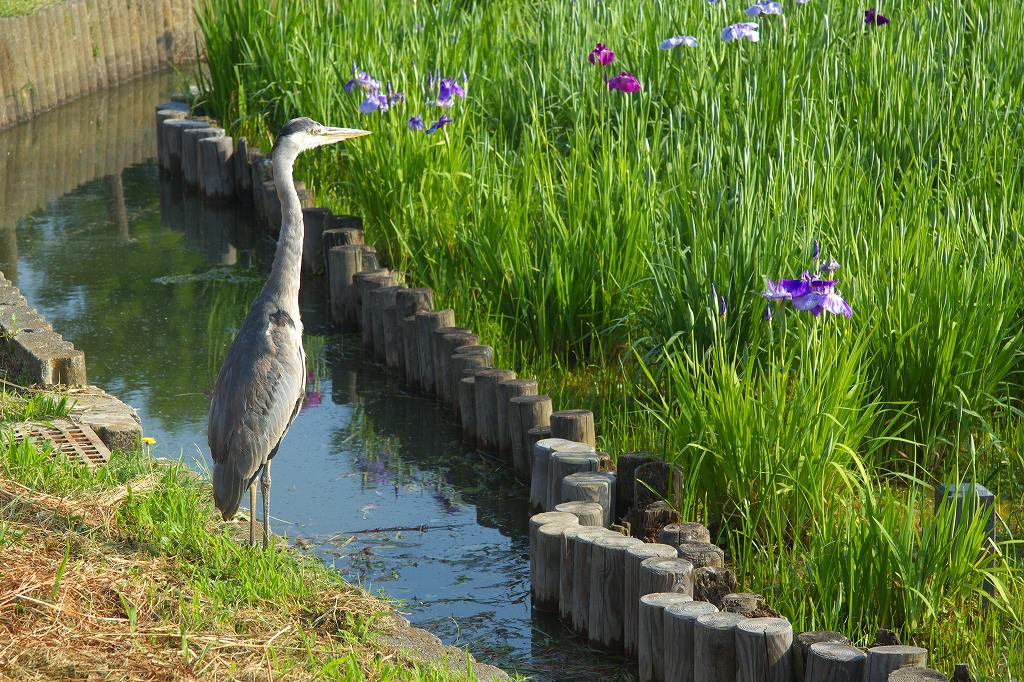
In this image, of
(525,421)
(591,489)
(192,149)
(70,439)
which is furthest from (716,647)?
(192,149)

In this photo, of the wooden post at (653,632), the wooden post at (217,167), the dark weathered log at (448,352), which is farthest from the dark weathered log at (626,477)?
the wooden post at (217,167)

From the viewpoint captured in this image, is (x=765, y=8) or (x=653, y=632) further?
(x=765, y=8)

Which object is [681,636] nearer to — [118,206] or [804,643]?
[804,643]

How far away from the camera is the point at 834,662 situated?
369 cm

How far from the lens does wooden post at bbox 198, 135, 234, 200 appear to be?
10.2 meters

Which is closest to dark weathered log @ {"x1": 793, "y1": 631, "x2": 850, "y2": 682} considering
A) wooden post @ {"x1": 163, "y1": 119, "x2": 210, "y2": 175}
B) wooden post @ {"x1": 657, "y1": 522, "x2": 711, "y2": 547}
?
wooden post @ {"x1": 657, "y1": 522, "x2": 711, "y2": 547}

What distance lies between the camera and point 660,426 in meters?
5.68

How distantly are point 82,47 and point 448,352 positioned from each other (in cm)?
844

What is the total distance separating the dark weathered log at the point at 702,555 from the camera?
171 inches

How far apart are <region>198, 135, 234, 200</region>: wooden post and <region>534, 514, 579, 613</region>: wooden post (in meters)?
6.26

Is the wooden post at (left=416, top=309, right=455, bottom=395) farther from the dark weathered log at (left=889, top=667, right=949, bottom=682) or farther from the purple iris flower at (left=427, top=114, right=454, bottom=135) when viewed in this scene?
the dark weathered log at (left=889, top=667, right=949, bottom=682)

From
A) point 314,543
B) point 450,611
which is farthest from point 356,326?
point 450,611

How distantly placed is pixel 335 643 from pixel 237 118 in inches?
288

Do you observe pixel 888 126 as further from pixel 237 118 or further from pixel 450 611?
pixel 237 118
